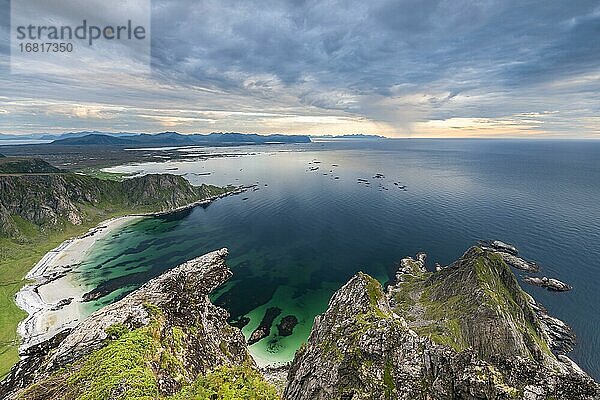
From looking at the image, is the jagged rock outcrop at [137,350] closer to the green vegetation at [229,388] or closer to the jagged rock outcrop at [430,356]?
the green vegetation at [229,388]

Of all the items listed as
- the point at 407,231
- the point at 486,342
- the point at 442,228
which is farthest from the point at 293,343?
the point at 442,228

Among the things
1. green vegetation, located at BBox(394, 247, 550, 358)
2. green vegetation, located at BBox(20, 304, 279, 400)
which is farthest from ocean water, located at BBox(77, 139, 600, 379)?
green vegetation, located at BBox(20, 304, 279, 400)

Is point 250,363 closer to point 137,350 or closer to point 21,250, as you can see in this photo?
point 137,350

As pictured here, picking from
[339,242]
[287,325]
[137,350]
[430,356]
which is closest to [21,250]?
[287,325]

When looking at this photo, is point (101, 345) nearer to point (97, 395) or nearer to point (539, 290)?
point (97, 395)

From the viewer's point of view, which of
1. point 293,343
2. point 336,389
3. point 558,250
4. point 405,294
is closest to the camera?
point 336,389

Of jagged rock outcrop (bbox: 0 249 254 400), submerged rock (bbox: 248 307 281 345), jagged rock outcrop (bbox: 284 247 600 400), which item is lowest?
submerged rock (bbox: 248 307 281 345)

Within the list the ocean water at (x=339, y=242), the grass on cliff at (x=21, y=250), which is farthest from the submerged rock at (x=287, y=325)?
the grass on cliff at (x=21, y=250)

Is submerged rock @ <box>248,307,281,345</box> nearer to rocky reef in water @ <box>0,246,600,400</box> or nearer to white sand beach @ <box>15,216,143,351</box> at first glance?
rocky reef in water @ <box>0,246,600,400</box>
